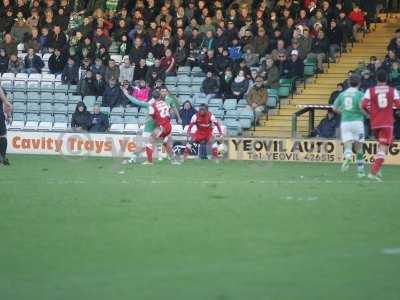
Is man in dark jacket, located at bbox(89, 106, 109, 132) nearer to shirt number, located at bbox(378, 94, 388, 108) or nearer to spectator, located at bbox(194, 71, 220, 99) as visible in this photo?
spectator, located at bbox(194, 71, 220, 99)

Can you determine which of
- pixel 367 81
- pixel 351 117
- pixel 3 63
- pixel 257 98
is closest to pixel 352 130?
pixel 351 117

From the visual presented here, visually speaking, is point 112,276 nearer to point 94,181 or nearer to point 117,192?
point 117,192

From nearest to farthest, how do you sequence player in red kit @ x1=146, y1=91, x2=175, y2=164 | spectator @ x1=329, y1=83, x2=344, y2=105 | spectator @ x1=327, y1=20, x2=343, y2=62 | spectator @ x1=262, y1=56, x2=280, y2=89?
1. player in red kit @ x1=146, y1=91, x2=175, y2=164
2. spectator @ x1=329, y1=83, x2=344, y2=105
3. spectator @ x1=262, y1=56, x2=280, y2=89
4. spectator @ x1=327, y1=20, x2=343, y2=62

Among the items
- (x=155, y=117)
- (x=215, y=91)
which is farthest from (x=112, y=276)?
(x=215, y=91)

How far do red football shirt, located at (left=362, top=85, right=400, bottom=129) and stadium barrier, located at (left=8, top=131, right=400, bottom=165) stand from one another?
6.24 meters

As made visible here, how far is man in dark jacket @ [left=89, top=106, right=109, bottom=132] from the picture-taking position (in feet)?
101

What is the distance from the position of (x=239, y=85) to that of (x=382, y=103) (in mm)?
10636

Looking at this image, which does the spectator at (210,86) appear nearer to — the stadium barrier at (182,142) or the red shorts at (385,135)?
the stadium barrier at (182,142)

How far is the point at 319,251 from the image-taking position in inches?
434

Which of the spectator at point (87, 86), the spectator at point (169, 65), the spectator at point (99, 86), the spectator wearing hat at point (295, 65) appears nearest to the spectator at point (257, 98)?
the spectator wearing hat at point (295, 65)

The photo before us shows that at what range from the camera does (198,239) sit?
38.9 ft

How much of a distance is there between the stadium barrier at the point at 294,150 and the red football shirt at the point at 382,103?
622 centimetres

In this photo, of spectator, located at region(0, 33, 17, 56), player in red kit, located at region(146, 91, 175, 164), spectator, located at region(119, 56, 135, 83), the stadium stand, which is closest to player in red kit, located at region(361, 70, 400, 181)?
player in red kit, located at region(146, 91, 175, 164)

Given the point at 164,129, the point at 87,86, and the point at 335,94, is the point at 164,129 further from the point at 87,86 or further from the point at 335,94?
the point at 87,86
